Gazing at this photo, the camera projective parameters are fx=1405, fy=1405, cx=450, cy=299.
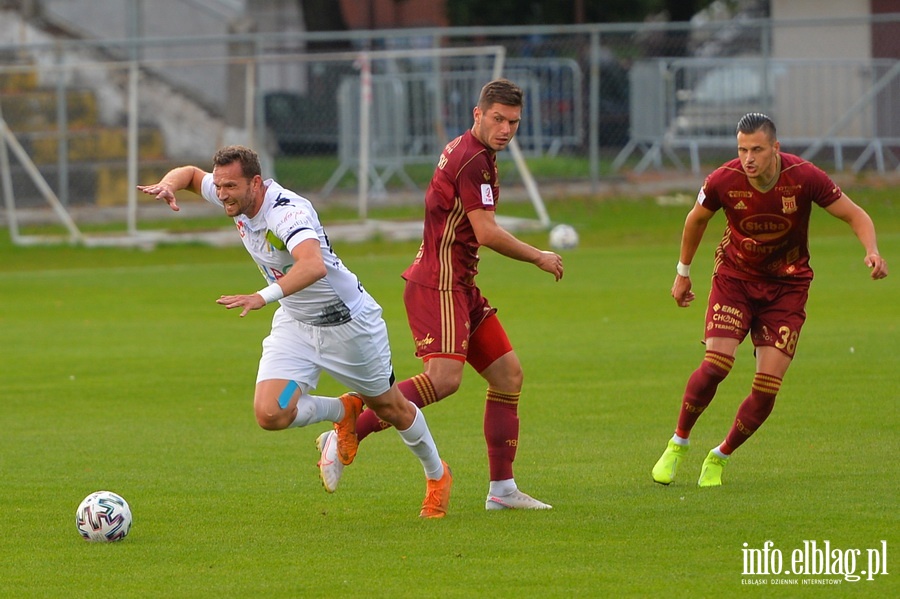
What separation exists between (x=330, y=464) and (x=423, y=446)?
0.48 meters

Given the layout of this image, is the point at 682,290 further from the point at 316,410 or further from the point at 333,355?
the point at 316,410

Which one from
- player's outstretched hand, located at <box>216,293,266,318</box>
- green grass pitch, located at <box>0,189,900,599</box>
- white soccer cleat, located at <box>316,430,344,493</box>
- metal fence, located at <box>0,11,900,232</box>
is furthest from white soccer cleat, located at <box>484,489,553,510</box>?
metal fence, located at <box>0,11,900,232</box>

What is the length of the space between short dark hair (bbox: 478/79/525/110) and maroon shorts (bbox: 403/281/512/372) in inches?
39.8

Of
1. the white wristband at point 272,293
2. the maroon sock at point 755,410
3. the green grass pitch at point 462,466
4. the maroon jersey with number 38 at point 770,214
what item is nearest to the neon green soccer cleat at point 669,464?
the green grass pitch at point 462,466

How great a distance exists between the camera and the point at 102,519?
21.6 feet

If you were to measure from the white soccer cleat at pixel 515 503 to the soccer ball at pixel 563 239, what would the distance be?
13435 millimetres

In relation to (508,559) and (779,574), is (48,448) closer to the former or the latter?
(508,559)

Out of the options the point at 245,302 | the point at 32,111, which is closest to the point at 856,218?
the point at 245,302

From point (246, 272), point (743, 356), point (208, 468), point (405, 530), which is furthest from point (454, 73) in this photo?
point (405, 530)

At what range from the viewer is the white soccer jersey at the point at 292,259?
665 centimetres

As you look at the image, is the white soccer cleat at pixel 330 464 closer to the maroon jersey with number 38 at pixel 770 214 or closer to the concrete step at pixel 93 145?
the maroon jersey with number 38 at pixel 770 214

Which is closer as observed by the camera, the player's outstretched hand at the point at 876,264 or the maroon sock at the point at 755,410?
the player's outstretched hand at the point at 876,264

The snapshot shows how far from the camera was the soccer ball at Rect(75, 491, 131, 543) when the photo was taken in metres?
6.57

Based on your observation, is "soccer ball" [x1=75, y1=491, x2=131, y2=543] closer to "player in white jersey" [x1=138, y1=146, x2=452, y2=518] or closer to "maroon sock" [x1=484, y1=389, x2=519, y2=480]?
"player in white jersey" [x1=138, y1=146, x2=452, y2=518]
